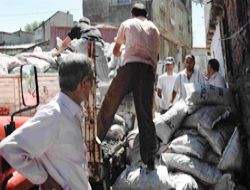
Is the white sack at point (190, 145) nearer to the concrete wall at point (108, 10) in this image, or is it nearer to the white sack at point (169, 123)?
the white sack at point (169, 123)

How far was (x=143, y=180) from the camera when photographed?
15.0ft

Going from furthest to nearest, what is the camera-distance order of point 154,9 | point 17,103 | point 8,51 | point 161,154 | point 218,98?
point 154,9
point 8,51
point 218,98
point 161,154
point 17,103

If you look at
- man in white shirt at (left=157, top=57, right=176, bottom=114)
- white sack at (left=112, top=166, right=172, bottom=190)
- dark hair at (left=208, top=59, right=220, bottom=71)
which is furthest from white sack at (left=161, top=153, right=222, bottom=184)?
man in white shirt at (left=157, top=57, right=176, bottom=114)

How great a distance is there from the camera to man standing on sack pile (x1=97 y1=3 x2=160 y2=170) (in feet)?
15.6

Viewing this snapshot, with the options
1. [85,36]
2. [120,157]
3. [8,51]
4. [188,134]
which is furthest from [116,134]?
[8,51]

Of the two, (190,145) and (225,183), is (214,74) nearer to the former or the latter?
(190,145)

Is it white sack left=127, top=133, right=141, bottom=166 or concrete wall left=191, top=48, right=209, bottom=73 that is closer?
white sack left=127, top=133, right=141, bottom=166

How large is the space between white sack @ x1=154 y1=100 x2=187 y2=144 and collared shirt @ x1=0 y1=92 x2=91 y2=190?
3.39 meters

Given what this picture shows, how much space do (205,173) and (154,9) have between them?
21.7 m

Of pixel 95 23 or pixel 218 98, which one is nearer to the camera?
pixel 218 98

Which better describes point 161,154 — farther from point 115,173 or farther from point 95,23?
point 95,23

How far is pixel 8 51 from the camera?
21.5 m

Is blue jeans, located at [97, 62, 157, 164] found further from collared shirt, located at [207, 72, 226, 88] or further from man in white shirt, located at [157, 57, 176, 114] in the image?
man in white shirt, located at [157, 57, 176, 114]

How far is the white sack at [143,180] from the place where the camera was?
4449 millimetres
